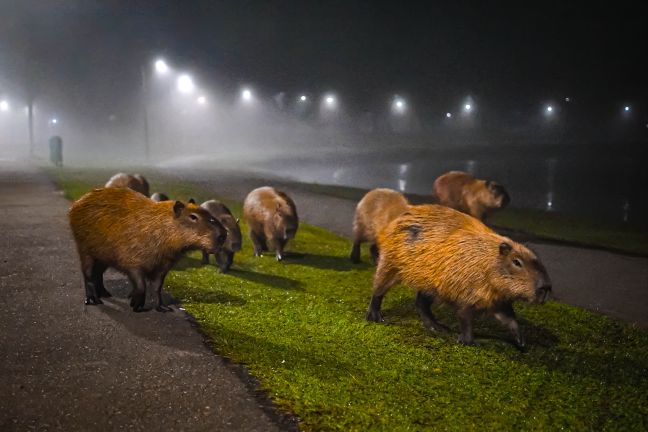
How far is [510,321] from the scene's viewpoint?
5664mm

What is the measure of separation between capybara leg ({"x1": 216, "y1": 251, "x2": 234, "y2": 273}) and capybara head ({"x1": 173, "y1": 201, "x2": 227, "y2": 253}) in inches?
87.7

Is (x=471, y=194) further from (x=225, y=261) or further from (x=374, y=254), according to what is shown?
(x=225, y=261)

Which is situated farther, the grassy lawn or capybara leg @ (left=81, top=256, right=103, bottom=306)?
capybara leg @ (left=81, top=256, right=103, bottom=306)

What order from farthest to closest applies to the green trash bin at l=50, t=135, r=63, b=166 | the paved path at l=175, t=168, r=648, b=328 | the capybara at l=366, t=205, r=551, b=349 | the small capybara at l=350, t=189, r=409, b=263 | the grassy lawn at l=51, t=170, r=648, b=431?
the green trash bin at l=50, t=135, r=63, b=166 < the small capybara at l=350, t=189, r=409, b=263 < the paved path at l=175, t=168, r=648, b=328 < the capybara at l=366, t=205, r=551, b=349 < the grassy lawn at l=51, t=170, r=648, b=431

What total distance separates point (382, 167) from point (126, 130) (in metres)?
53.6

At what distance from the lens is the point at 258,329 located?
6012 millimetres

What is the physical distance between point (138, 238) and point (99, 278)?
33.5 inches

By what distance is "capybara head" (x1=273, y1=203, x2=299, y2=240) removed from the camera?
32.2ft

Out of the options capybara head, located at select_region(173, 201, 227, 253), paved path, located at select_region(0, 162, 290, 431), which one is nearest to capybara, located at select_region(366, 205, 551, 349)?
capybara head, located at select_region(173, 201, 227, 253)

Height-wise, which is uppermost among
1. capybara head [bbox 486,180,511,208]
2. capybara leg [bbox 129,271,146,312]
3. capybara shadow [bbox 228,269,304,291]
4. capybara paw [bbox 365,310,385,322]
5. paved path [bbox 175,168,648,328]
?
capybara head [bbox 486,180,511,208]

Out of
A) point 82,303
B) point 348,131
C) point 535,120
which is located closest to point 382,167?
point 82,303

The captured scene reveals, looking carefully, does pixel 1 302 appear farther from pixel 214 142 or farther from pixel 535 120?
pixel 535 120

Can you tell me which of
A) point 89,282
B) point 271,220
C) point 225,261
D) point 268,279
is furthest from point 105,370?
point 271,220

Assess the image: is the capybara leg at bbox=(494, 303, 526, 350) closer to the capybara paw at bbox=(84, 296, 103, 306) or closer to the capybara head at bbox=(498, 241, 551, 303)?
the capybara head at bbox=(498, 241, 551, 303)
